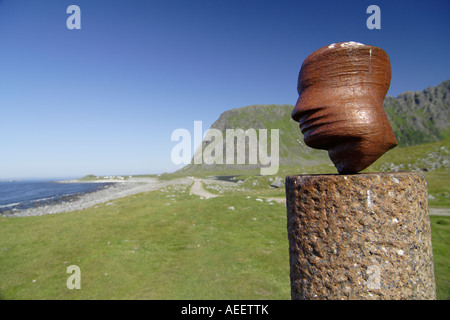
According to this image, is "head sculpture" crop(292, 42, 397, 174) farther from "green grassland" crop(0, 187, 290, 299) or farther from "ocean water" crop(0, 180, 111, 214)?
"ocean water" crop(0, 180, 111, 214)

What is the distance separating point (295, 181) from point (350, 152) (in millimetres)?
1203

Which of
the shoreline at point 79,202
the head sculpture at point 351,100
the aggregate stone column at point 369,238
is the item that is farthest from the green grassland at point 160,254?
the shoreline at point 79,202

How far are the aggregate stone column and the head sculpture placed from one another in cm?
74

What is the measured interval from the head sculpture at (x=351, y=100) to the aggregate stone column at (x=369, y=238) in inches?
29.0

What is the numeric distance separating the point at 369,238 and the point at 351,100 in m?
2.44

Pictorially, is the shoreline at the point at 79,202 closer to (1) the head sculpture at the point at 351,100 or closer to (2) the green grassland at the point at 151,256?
(2) the green grassland at the point at 151,256

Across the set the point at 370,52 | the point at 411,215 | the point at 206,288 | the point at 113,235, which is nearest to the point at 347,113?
the point at 370,52

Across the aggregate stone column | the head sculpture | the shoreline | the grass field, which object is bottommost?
the shoreline

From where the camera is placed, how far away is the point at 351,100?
4082 millimetres

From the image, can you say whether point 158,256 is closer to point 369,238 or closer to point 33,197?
point 369,238

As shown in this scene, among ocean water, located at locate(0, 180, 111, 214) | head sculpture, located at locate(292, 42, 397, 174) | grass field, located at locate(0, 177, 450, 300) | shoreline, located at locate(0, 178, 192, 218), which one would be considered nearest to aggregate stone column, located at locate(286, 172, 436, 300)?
head sculpture, located at locate(292, 42, 397, 174)

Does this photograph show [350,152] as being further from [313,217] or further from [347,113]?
[313,217]

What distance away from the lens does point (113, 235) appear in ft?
51.6

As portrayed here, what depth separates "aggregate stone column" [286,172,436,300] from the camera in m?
3.56
